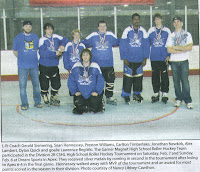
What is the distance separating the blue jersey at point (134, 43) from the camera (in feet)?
12.0

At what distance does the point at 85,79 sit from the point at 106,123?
2.08 feet

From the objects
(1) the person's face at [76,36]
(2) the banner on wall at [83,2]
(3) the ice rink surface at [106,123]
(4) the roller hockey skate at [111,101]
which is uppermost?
(2) the banner on wall at [83,2]

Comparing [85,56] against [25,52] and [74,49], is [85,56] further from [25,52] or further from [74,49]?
[25,52]

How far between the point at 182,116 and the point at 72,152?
148cm

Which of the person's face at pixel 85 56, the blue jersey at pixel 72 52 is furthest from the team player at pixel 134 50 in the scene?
the person's face at pixel 85 56

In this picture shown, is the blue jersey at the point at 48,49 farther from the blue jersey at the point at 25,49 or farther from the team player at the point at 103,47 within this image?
the team player at the point at 103,47

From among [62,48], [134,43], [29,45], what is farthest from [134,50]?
[29,45]

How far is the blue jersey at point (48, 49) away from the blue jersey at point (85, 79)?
597 mm

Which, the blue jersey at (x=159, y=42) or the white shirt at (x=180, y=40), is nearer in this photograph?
the white shirt at (x=180, y=40)

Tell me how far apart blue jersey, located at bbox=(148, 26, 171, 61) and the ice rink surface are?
28.0 inches

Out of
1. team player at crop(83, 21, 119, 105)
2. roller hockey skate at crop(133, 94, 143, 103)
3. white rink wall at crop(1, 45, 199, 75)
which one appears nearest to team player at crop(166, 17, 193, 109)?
roller hockey skate at crop(133, 94, 143, 103)

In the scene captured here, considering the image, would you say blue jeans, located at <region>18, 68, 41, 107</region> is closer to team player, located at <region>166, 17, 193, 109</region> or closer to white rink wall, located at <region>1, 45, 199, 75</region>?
team player, located at <region>166, 17, 193, 109</region>

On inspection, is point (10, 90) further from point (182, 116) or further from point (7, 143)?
point (182, 116)

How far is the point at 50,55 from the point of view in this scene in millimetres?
3633
